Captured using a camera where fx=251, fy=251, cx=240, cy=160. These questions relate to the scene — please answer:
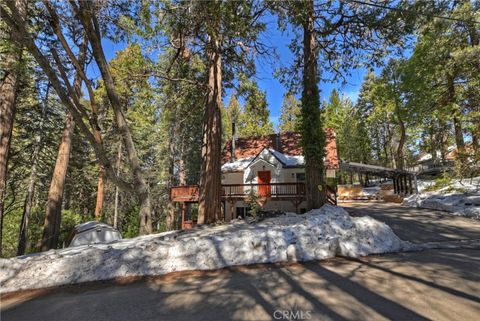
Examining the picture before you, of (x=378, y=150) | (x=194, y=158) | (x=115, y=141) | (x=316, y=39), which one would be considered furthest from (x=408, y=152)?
(x=115, y=141)

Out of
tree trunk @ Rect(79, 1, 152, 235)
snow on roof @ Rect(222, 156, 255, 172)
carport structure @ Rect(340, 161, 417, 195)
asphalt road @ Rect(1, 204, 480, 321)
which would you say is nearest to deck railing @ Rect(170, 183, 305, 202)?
snow on roof @ Rect(222, 156, 255, 172)

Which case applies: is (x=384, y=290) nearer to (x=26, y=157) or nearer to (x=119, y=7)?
(x=119, y=7)

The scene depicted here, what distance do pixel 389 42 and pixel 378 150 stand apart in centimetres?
3172

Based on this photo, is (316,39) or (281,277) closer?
(281,277)

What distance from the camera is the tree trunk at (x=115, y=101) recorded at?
5621 millimetres

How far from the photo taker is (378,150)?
37500mm

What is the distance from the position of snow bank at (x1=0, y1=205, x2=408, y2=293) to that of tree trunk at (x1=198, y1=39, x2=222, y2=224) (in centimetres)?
508

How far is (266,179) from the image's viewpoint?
17156mm

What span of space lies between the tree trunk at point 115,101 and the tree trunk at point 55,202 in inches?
218

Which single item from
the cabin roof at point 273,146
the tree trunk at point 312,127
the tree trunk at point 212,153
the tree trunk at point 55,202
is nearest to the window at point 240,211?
the cabin roof at point 273,146

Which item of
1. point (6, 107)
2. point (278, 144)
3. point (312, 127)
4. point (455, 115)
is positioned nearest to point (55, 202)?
point (6, 107)

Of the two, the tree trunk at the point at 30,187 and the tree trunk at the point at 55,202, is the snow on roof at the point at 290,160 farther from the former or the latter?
the tree trunk at the point at 30,187

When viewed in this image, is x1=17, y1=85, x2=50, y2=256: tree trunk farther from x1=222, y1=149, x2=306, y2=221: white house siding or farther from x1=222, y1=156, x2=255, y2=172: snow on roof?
x1=222, y1=149, x2=306, y2=221: white house siding

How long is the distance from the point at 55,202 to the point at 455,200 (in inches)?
677
